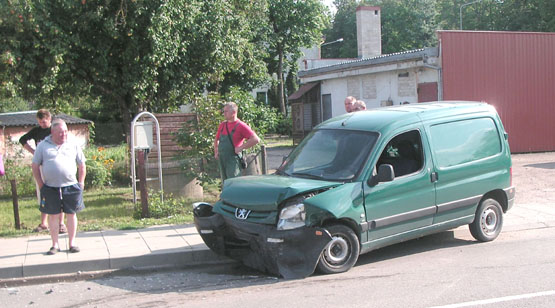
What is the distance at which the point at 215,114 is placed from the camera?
11.2 m

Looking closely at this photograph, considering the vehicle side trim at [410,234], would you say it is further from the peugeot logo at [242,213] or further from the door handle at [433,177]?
the peugeot logo at [242,213]

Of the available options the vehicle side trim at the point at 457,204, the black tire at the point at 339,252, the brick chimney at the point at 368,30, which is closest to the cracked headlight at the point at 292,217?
the black tire at the point at 339,252

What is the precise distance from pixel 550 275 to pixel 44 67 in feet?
39.5

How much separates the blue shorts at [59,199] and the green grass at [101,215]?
1.70 m

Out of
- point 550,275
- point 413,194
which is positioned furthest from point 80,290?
point 550,275

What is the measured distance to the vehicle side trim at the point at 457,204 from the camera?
7.15 meters

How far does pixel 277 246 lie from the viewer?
19.9ft

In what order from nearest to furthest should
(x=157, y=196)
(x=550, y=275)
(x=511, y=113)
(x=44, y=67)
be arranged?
(x=550, y=275) < (x=157, y=196) < (x=44, y=67) < (x=511, y=113)

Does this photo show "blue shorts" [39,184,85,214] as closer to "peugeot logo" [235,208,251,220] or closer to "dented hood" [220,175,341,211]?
"dented hood" [220,175,341,211]

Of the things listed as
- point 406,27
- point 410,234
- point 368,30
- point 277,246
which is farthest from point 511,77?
point 406,27

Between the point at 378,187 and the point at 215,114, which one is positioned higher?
the point at 215,114

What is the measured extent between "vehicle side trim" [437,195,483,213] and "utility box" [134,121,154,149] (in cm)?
607

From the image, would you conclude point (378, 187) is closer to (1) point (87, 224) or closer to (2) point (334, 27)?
(1) point (87, 224)

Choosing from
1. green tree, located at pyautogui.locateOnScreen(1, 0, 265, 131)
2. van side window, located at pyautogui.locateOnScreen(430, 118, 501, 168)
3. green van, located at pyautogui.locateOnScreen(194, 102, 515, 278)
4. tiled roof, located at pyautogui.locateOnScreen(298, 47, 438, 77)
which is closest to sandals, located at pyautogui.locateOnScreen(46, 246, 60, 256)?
green van, located at pyautogui.locateOnScreen(194, 102, 515, 278)
